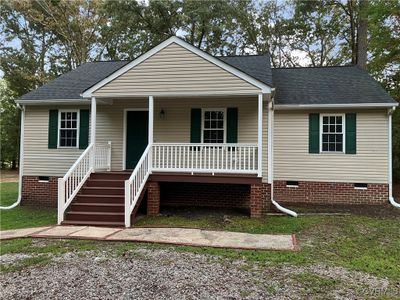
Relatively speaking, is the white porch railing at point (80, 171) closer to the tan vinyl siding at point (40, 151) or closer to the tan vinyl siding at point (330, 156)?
the tan vinyl siding at point (40, 151)

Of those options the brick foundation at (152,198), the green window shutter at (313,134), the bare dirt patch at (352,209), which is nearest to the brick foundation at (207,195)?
the brick foundation at (152,198)

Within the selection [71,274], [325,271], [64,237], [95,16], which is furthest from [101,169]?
[95,16]

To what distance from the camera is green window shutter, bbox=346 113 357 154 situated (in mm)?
10695

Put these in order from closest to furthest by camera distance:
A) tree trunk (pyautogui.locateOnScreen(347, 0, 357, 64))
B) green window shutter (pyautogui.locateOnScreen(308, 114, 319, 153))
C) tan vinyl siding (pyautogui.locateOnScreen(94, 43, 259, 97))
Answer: tan vinyl siding (pyautogui.locateOnScreen(94, 43, 259, 97)), green window shutter (pyautogui.locateOnScreen(308, 114, 319, 153)), tree trunk (pyautogui.locateOnScreen(347, 0, 357, 64))

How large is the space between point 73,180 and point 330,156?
310 inches

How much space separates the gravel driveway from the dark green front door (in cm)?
581

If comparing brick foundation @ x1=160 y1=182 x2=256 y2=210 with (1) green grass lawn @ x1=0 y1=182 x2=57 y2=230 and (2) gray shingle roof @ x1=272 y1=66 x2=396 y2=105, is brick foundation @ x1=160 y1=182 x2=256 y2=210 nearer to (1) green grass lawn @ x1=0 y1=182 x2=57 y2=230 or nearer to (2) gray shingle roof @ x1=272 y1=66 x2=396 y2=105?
(2) gray shingle roof @ x1=272 y1=66 x2=396 y2=105

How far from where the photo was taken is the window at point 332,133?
10.9 m

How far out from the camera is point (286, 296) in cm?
406

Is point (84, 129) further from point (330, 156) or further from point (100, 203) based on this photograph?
point (330, 156)

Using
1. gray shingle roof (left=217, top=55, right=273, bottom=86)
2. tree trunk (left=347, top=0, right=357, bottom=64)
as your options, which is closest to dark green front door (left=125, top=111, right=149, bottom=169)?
gray shingle roof (left=217, top=55, right=273, bottom=86)

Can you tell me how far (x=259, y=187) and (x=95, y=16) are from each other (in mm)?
20690

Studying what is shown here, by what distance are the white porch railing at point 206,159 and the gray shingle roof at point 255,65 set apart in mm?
2316

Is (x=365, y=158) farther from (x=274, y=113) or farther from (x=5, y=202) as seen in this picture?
(x=5, y=202)
